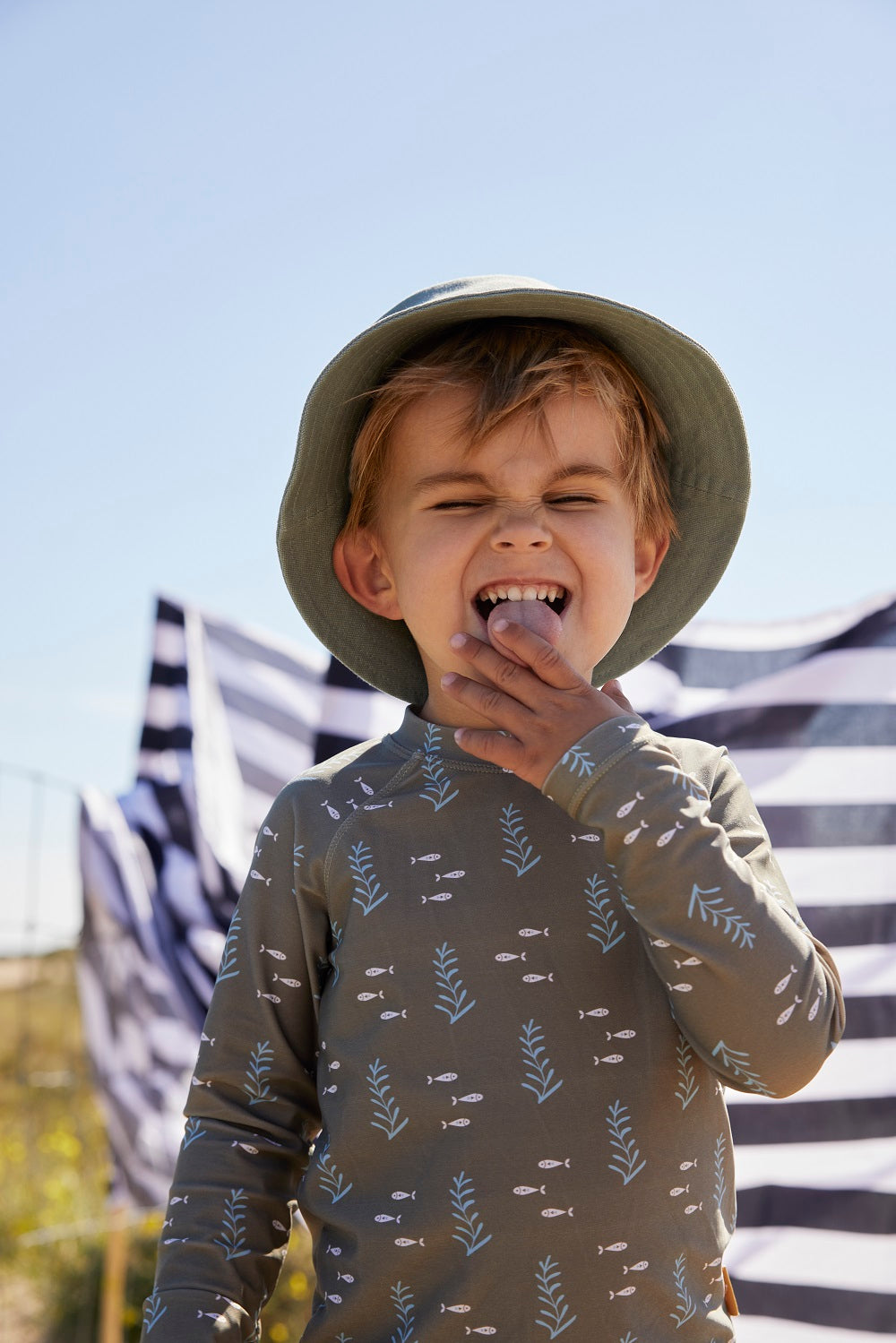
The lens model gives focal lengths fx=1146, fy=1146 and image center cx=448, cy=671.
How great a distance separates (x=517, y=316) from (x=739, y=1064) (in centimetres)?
86

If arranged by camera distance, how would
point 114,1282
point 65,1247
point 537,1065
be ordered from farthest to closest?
point 65,1247, point 114,1282, point 537,1065

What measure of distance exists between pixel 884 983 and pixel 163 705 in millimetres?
2162

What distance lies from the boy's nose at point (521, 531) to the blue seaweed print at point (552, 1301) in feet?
2.25

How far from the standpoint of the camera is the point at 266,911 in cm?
126

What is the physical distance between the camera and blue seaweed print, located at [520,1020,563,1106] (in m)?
1.09

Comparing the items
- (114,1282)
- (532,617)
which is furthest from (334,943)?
Answer: (114,1282)

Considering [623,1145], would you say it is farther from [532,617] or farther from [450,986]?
[532,617]

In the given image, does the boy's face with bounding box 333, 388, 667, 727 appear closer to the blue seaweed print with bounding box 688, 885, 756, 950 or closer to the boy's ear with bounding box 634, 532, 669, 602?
the boy's ear with bounding box 634, 532, 669, 602

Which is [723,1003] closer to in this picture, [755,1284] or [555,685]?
[555,685]

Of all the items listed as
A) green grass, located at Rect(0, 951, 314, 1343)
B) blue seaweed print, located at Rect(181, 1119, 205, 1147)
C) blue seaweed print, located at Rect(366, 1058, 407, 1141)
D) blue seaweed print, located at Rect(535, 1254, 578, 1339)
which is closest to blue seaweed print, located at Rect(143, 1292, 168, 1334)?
blue seaweed print, located at Rect(181, 1119, 205, 1147)

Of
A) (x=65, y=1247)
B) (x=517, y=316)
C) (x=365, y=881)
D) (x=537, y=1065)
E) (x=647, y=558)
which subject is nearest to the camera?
(x=537, y=1065)

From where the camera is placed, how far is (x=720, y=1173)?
1.14 metres

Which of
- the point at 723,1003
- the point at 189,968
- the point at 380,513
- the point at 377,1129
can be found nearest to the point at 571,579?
the point at 380,513

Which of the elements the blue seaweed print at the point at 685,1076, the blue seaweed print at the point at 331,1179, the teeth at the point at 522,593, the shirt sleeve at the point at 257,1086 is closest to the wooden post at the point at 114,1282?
the shirt sleeve at the point at 257,1086
